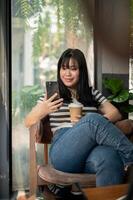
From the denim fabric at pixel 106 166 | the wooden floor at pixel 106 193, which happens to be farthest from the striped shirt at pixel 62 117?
the wooden floor at pixel 106 193

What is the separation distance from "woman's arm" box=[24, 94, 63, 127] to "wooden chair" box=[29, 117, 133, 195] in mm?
42

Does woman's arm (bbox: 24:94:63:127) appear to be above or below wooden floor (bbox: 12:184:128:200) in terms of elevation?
above

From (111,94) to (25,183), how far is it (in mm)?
937

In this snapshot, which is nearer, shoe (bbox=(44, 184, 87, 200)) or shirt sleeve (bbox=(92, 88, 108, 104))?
shoe (bbox=(44, 184, 87, 200))

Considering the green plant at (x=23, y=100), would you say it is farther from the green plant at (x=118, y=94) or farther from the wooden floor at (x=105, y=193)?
the wooden floor at (x=105, y=193)

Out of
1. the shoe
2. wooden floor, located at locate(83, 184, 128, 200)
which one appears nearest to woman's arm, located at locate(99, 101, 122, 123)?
the shoe

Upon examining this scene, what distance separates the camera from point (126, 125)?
205 cm

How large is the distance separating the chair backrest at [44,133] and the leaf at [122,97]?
51 centimetres

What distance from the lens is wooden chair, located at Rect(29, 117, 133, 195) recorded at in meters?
1.76

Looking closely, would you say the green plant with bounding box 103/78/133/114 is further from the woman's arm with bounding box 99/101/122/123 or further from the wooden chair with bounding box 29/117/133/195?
the wooden chair with bounding box 29/117/133/195

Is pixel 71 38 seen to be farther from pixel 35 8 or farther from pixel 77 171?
pixel 77 171

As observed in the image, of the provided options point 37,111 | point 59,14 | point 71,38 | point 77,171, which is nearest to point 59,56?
point 71,38

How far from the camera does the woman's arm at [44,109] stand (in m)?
2.10

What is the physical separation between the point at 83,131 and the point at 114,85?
0.60 meters
